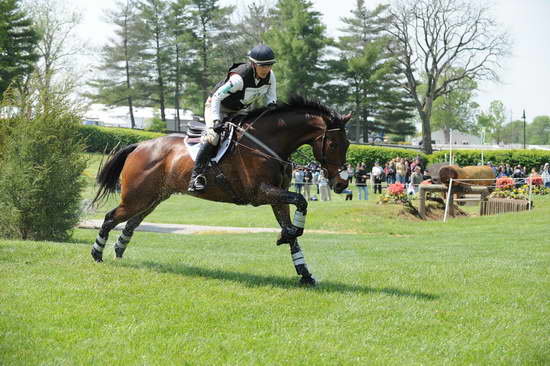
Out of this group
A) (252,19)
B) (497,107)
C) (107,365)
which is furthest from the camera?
(497,107)

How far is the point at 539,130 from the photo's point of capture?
18238 centimetres

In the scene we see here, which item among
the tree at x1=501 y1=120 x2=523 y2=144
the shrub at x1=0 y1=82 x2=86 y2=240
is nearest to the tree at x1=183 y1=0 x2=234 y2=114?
the shrub at x1=0 y1=82 x2=86 y2=240

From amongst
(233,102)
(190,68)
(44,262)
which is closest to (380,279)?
(233,102)

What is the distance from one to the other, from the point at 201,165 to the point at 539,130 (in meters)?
196

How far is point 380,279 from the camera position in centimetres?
844

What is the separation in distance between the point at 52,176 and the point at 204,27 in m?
58.5

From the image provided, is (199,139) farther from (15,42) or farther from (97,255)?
(15,42)

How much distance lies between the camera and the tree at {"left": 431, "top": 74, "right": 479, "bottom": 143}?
118 meters

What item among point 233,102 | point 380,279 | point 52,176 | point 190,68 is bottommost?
point 380,279

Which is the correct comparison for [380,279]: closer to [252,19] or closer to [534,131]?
[252,19]

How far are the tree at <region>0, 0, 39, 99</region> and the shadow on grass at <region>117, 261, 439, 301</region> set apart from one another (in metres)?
46.5

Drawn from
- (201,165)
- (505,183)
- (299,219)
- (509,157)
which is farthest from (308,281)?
(509,157)

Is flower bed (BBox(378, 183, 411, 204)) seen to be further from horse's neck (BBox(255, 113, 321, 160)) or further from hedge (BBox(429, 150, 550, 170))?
hedge (BBox(429, 150, 550, 170))

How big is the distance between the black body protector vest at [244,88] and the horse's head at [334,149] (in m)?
1.17
